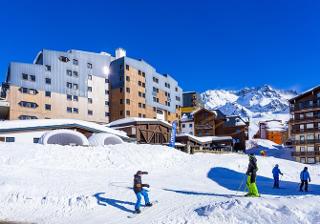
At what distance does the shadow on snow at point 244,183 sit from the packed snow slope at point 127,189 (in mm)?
97

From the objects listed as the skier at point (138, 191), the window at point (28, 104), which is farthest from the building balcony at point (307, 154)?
the skier at point (138, 191)

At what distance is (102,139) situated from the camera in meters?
37.9

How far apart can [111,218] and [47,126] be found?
1074 inches

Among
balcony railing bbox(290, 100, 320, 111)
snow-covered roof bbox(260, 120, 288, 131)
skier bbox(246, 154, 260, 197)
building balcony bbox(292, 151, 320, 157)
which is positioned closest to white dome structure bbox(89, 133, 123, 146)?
skier bbox(246, 154, 260, 197)

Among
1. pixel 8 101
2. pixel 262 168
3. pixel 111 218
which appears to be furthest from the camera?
pixel 8 101

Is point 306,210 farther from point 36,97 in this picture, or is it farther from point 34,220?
point 36,97

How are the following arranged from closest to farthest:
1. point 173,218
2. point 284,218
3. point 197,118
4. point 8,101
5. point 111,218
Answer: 1. point 284,218
2. point 173,218
3. point 111,218
4. point 8,101
5. point 197,118

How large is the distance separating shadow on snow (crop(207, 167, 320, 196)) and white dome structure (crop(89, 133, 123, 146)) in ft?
41.2

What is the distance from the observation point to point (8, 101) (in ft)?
184

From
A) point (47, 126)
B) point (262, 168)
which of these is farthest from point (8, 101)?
point (262, 168)

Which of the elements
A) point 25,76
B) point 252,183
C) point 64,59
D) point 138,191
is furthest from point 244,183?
point 64,59

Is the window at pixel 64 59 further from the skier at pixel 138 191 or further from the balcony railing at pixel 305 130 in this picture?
the skier at pixel 138 191

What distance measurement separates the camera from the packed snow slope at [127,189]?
12.3m

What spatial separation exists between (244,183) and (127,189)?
1150cm
